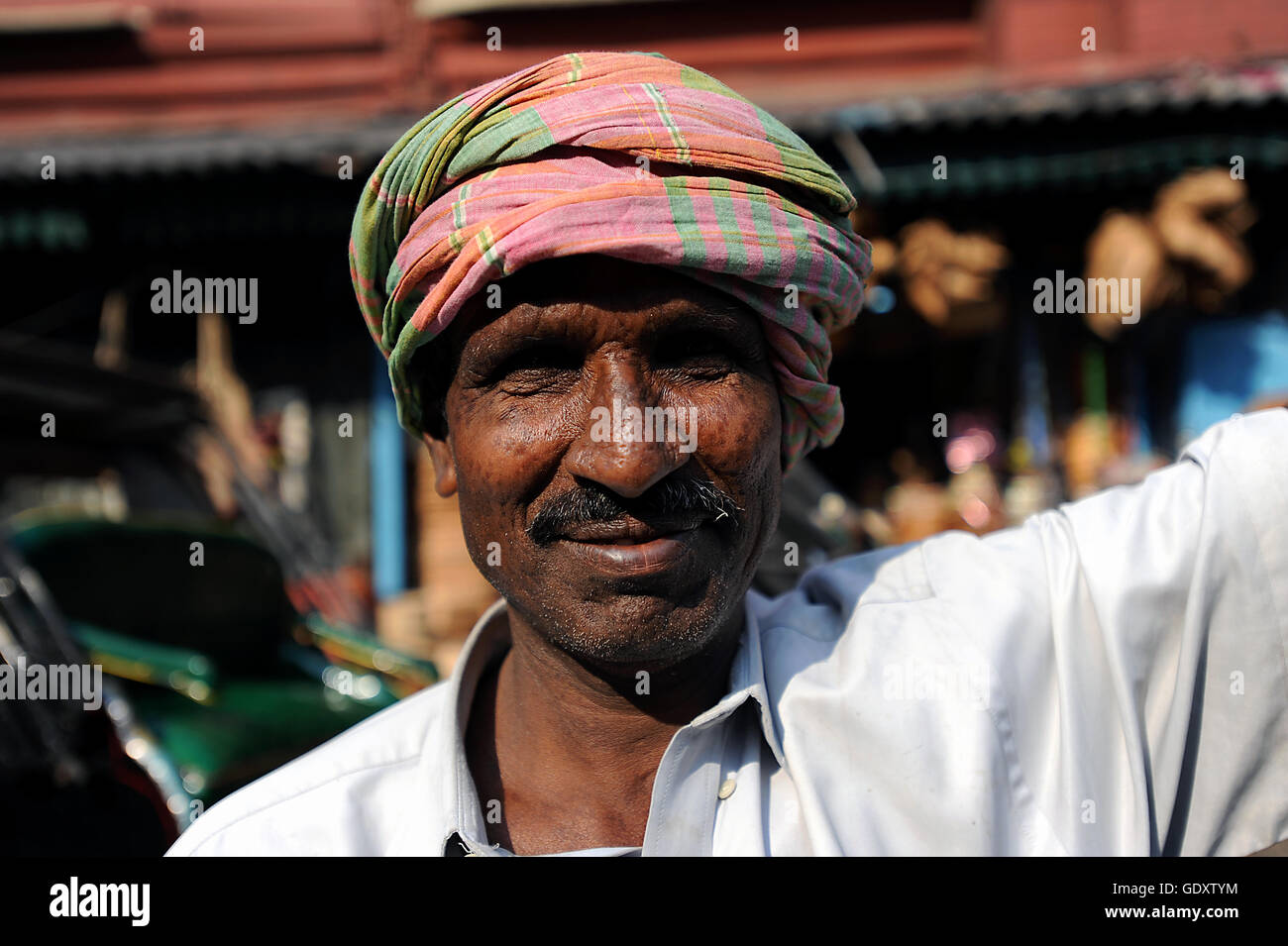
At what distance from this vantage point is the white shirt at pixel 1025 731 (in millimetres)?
1481

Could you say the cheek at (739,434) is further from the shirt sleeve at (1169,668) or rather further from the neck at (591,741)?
the shirt sleeve at (1169,668)

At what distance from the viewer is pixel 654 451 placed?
140cm

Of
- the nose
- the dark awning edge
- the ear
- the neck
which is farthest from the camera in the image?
the dark awning edge

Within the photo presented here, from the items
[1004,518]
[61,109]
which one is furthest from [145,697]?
[61,109]

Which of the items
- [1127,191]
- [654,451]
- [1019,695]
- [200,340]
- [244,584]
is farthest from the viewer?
[200,340]

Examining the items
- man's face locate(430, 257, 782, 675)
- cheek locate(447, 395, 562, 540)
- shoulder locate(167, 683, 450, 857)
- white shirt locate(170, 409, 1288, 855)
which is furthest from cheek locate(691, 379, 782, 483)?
shoulder locate(167, 683, 450, 857)

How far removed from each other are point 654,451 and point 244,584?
313 centimetres

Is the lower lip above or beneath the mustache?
beneath

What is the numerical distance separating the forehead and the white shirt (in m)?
0.58

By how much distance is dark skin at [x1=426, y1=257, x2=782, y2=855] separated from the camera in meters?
1.45

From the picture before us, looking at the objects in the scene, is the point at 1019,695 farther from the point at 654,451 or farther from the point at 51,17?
the point at 51,17

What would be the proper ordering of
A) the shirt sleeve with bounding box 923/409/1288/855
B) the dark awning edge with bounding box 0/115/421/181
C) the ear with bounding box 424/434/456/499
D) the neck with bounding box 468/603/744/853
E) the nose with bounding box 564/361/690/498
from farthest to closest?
the dark awning edge with bounding box 0/115/421/181 → the ear with bounding box 424/434/456/499 → the neck with bounding box 468/603/744/853 → the shirt sleeve with bounding box 923/409/1288/855 → the nose with bounding box 564/361/690/498

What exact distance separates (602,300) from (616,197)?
0.15 m

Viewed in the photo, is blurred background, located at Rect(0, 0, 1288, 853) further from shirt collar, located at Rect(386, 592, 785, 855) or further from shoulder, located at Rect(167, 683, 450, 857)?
shoulder, located at Rect(167, 683, 450, 857)
